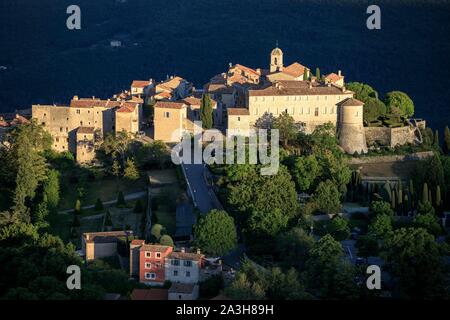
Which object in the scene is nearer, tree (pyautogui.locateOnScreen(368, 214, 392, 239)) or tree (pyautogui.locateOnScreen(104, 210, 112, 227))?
tree (pyautogui.locateOnScreen(368, 214, 392, 239))

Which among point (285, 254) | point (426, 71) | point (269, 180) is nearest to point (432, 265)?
point (285, 254)

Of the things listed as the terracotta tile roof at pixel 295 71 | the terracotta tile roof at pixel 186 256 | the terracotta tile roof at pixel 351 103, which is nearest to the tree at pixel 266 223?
the terracotta tile roof at pixel 186 256

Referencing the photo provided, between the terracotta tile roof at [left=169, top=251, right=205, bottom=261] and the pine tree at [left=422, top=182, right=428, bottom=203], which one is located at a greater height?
the pine tree at [left=422, top=182, right=428, bottom=203]

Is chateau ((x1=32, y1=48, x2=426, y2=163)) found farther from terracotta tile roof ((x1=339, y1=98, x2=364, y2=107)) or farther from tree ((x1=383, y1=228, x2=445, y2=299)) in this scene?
tree ((x1=383, y1=228, x2=445, y2=299))

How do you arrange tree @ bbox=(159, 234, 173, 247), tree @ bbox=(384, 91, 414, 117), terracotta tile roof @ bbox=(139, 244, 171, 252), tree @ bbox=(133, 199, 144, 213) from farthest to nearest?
1. tree @ bbox=(384, 91, 414, 117)
2. tree @ bbox=(133, 199, 144, 213)
3. tree @ bbox=(159, 234, 173, 247)
4. terracotta tile roof @ bbox=(139, 244, 171, 252)

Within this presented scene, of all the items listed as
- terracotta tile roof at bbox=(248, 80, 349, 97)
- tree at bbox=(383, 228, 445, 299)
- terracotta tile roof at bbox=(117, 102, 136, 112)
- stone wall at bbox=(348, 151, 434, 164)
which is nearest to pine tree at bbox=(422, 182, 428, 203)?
stone wall at bbox=(348, 151, 434, 164)

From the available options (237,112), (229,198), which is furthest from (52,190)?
(237,112)

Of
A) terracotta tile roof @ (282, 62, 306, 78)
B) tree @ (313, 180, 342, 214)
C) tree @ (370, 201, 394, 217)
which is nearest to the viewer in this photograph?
tree @ (370, 201, 394, 217)
